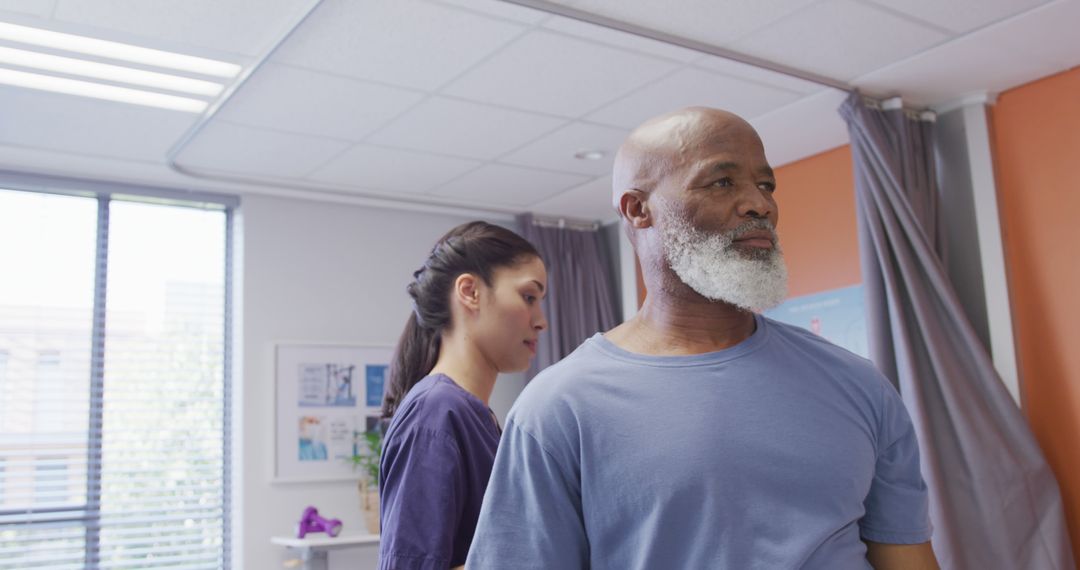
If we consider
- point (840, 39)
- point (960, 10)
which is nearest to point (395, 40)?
point (840, 39)

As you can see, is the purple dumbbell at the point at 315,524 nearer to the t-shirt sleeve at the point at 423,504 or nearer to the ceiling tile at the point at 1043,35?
the t-shirt sleeve at the point at 423,504

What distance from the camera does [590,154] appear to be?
4504 mm

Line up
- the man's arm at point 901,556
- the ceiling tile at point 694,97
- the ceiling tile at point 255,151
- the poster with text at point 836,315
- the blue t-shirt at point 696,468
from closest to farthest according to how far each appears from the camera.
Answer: the blue t-shirt at point 696,468 < the man's arm at point 901,556 < the ceiling tile at point 694,97 < the ceiling tile at point 255,151 < the poster with text at point 836,315

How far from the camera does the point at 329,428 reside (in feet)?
16.5

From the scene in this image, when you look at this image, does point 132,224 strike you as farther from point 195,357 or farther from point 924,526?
point 924,526

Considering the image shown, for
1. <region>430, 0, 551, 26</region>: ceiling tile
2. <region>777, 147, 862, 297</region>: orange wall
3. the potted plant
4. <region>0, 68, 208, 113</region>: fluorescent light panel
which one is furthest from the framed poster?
<region>430, 0, 551, 26</region>: ceiling tile

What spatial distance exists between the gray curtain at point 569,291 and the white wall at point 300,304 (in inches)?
24.9

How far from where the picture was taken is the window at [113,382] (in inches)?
173

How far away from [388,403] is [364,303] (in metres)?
3.34

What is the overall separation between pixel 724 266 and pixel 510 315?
76 cm

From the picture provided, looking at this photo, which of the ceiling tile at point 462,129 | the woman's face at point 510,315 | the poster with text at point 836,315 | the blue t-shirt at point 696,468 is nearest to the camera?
the blue t-shirt at point 696,468

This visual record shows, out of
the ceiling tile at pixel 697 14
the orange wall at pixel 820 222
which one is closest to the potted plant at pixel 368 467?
the orange wall at pixel 820 222

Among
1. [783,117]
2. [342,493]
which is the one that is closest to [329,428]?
[342,493]

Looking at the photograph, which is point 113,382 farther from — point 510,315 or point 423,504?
point 423,504
